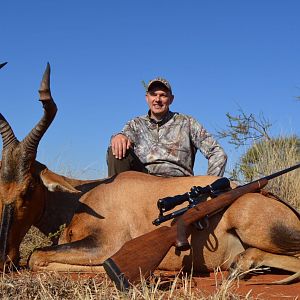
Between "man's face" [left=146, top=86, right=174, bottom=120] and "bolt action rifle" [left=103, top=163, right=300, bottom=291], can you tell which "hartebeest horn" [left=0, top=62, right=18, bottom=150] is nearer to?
"bolt action rifle" [left=103, top=163, right=300, bottom=291]

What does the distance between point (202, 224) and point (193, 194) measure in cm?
27

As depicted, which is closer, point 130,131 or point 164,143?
point 164,143

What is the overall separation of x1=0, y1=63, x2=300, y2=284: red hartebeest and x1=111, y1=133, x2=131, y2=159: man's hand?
884 mm

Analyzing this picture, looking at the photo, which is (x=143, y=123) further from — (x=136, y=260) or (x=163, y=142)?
(x=136, y=260)

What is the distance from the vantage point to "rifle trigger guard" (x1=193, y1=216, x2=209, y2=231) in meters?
4.68

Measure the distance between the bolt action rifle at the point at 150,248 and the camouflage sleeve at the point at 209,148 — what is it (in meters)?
1.84

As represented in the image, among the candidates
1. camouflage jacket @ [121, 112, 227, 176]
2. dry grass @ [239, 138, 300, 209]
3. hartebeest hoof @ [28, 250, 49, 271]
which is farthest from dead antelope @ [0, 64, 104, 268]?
dry grass @ [239, 138, 300, 209]

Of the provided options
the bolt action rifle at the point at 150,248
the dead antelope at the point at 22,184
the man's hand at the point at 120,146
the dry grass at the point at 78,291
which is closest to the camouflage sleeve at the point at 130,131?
the man's hand at the point at 120,146

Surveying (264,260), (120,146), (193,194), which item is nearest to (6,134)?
(120,146)

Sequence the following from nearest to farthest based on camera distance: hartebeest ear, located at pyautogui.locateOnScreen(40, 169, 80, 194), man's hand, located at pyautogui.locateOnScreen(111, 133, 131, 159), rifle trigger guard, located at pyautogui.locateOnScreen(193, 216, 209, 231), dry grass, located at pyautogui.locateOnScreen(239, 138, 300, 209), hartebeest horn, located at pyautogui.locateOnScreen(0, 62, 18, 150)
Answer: rifle trigger guard, located at pyautogui.locateOnScreen(193, 216, 209, 231), hartebeest ear, located at pyautogui.locateOnScreen(40, 169, 80, 194), hartebeest horn, located at pyautogui.locateOnScreen(0, 62, 18, 150), man's hand, located at pyautogui.locateOnScreen(111, 133, 131, 159), dry grass, located at pyautogui.locateOnScreen(239, 138, 300, 209)

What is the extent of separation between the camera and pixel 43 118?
5.15 meters

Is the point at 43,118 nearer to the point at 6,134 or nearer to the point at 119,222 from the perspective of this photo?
the point at 6,134

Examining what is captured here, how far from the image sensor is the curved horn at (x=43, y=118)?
496 cm

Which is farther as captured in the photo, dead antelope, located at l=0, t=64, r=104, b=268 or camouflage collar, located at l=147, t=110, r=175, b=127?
camouflage collar, located at l=147, t=110, r=175, b=127
